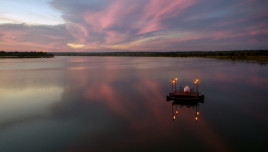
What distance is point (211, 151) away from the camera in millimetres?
11352

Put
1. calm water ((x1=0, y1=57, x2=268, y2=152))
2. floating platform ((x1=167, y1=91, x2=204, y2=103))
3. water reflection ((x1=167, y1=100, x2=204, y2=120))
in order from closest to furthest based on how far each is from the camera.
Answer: calm water ((x1=0, y1=57, x2=268, y2=152)), water reflection ((x1=167, y1=100, x2=204, y2=120)), floating platform ((x1=167, y1=91, x2=204, y2=103))

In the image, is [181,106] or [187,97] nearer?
[181,106]

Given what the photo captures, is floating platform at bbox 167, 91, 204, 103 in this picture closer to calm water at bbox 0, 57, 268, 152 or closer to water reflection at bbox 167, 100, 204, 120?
water reflection at bbox 167, 100, 204, 120

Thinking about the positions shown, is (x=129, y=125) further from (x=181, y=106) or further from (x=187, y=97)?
(x=187, y=97)

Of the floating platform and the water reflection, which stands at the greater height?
the floating platform

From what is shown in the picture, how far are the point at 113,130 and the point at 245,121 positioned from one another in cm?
1235

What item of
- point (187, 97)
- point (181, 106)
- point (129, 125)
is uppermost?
point (187, 97)

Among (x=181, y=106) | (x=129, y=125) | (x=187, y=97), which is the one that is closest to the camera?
(x=129, y=125)

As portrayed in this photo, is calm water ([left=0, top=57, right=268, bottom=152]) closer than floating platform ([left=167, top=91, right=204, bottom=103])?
Yes

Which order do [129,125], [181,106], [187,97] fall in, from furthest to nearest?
1. [187,97]
2. [181,106]
3. [129,125]

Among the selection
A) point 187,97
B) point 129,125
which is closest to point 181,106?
point 187,97

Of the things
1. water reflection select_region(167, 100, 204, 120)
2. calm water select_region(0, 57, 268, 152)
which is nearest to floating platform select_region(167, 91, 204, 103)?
water reflection select_region(167, 100, 204, 120)

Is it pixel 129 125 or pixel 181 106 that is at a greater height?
pixel 181 106

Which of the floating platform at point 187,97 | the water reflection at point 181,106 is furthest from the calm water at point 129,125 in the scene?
the floating platform at point 187,97
